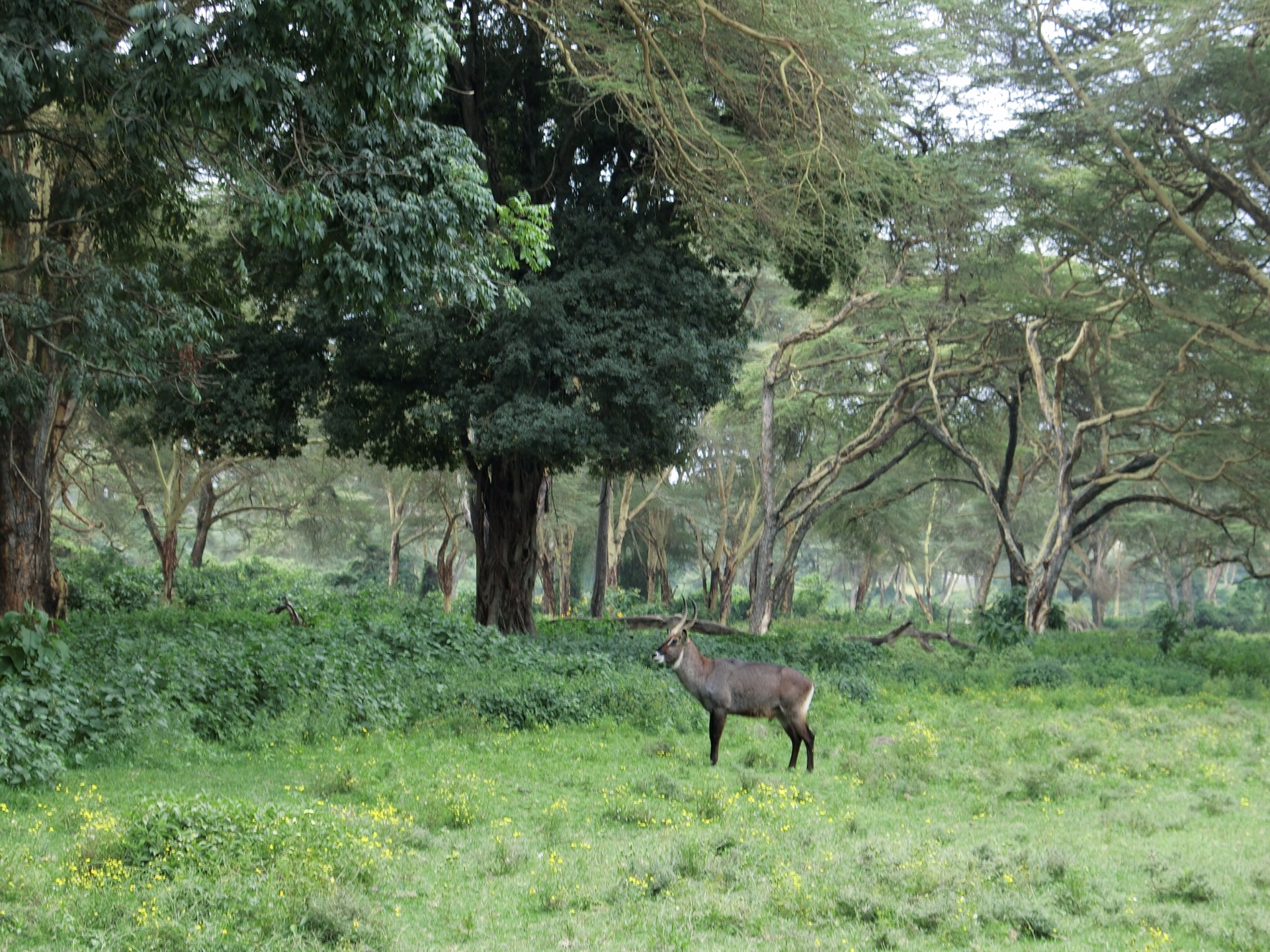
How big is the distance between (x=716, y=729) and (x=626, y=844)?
3174mm

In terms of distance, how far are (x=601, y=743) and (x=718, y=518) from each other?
28.5 metres

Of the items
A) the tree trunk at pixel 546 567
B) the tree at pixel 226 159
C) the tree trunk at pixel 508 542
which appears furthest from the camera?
the tree trunk at pixel 546 567

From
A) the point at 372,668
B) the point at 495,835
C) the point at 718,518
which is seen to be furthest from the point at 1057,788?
the point at 718,518

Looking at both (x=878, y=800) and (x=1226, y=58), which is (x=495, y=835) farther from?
(x=1226, y=58)

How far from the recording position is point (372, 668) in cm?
1410

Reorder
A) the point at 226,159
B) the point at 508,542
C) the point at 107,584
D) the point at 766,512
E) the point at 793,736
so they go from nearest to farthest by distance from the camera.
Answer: the point at 226,159 < the point at 793,736 < the point at 508,542 < the point at 107,584 < the point at 766,512

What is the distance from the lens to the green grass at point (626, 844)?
20.3 ft

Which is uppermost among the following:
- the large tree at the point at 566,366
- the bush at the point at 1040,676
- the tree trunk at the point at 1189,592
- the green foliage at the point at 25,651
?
the large tree at the point at 566,366

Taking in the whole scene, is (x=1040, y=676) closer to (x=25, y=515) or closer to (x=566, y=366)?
(x=566, y=366)

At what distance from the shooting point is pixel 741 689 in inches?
438

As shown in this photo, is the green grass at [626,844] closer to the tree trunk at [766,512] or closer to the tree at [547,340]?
the tree at [547,340]

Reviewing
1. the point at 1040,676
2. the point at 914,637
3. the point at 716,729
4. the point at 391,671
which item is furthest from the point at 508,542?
the point at 716,729

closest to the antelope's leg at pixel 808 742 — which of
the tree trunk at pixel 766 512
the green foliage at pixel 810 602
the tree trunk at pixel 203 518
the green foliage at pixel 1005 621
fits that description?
the green foliage at pixel 1005 621

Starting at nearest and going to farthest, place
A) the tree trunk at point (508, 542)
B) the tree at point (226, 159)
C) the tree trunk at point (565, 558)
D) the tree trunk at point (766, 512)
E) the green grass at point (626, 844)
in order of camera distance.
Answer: the green grass at point (626, 844), the tree at point (226, 159), the tree trunk at point (508, 542), the tree trunk at point (766, 512), the tree trunk at point (565, 558)
